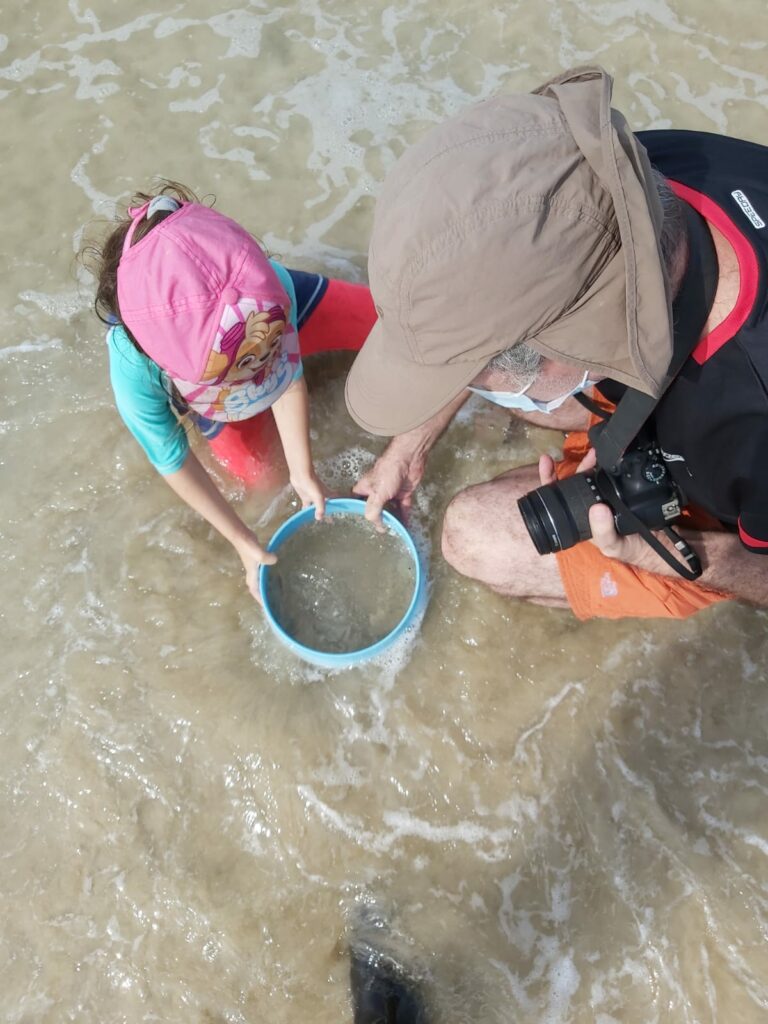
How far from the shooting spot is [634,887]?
2.31m

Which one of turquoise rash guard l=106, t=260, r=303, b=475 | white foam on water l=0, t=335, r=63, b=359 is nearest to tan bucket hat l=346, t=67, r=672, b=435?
turquoise rash guard l=106, t=260, r=303, b=475

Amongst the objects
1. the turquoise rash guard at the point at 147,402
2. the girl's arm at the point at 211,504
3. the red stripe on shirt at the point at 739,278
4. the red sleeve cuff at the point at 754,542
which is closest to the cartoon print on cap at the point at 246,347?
the turquoise rash guard at the point at 147,402

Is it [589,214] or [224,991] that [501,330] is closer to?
[589,214]

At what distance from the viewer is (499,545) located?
2.62 m

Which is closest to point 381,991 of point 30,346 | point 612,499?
point 612,499

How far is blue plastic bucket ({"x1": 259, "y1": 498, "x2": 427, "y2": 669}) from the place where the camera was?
2.34 metres

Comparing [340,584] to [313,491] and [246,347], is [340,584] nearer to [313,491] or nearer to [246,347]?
[313,491]

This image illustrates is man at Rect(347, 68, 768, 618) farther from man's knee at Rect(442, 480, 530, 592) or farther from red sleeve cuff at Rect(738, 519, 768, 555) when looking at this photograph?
man's knee at Rect(442, 480, 530, 592)

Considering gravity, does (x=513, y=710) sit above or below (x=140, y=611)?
above

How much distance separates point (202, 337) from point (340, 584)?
3.46ft

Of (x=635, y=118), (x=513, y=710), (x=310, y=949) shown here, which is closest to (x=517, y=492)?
(x=513, y=710)

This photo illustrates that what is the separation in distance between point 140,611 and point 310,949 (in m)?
1.29

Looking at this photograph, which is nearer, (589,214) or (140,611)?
(589,214)

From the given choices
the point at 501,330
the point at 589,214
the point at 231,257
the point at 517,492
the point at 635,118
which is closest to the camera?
the point at 589,214
